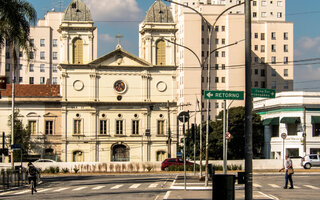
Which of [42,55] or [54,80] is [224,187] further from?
[54,80]

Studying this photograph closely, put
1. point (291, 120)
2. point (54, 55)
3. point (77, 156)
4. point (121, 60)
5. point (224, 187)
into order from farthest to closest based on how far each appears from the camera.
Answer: point (54, 55), point (121, 60), point (77, 156), point (291, 120), point (224, 187)

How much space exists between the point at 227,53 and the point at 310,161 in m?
72.2

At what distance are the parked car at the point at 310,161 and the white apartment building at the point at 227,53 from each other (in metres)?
63.1

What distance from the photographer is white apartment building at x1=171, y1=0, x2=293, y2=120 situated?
417 feet

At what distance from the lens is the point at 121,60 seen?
8081 centimetres

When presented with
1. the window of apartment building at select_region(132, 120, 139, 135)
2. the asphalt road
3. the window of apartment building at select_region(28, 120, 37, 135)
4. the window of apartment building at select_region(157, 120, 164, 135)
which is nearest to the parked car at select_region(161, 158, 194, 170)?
the window of apartment building at select_region(157, 120, 164, 135)

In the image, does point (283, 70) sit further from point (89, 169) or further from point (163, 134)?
point (89, 169)

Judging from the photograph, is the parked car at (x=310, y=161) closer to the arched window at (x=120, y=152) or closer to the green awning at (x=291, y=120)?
the green awning at (x=291, y=120)

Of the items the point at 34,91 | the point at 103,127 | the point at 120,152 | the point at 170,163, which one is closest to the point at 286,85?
the point at 120,152

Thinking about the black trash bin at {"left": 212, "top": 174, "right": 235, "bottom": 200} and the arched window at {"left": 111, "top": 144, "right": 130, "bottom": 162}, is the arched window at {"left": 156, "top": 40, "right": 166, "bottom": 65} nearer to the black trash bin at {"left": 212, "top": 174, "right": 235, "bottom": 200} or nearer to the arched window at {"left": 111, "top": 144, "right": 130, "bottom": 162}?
the arched window at {"left": 111, "top": 144, "right": 130, "bottom": 162}

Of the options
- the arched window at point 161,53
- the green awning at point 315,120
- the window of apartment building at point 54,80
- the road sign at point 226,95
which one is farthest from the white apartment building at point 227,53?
the road sign at point 226,95

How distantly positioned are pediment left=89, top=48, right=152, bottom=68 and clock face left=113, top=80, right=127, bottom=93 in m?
2.36

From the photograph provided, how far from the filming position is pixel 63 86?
79438 mm

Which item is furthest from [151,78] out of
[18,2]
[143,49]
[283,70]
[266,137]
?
[283,70]
